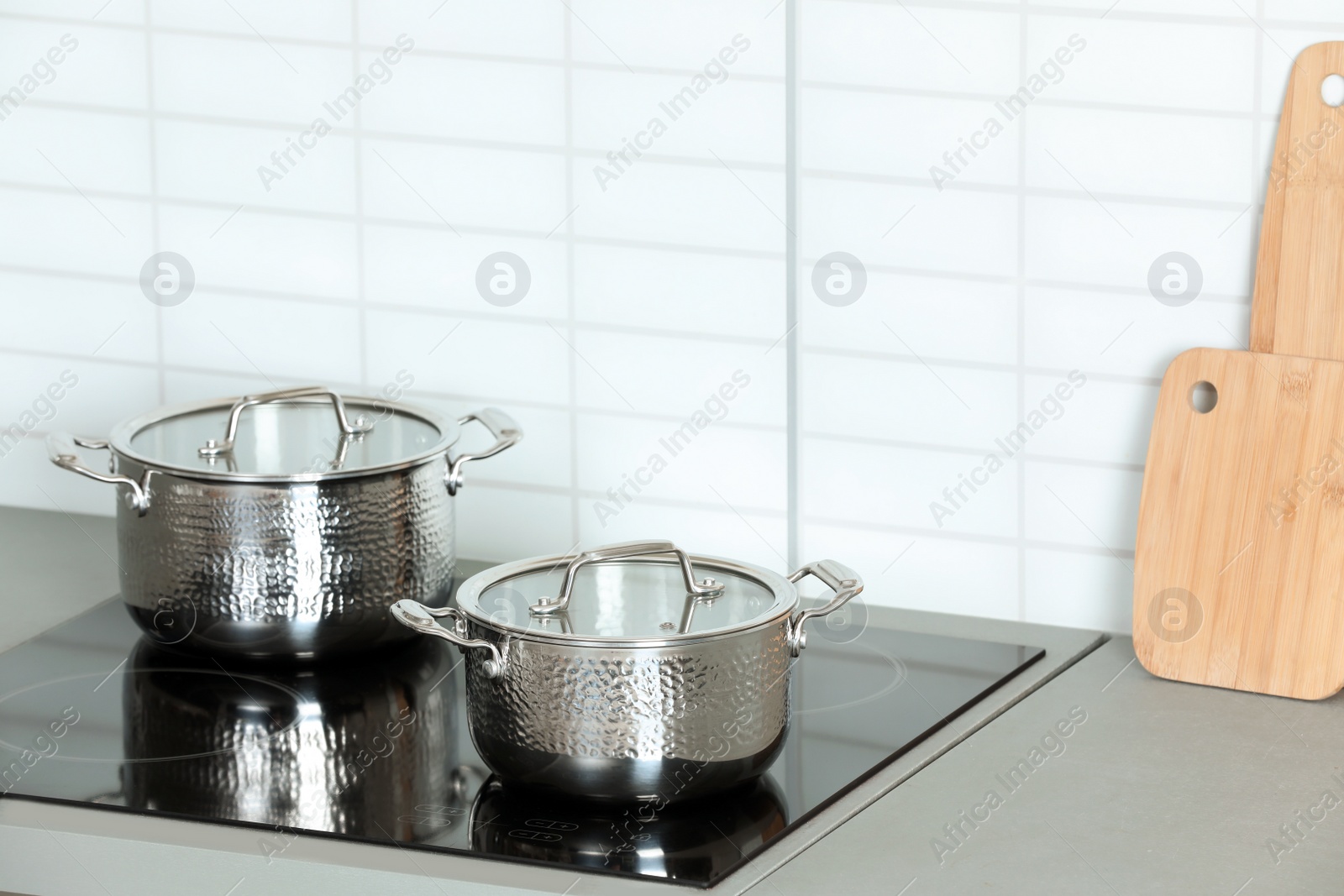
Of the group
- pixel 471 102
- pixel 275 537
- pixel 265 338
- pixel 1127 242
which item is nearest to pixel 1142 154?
pixel 1127 242

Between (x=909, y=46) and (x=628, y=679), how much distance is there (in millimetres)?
560

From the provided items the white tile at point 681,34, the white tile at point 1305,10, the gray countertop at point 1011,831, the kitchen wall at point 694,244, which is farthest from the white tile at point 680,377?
the white tile at point 1305,10

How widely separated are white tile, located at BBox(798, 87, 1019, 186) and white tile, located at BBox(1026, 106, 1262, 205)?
0.03m

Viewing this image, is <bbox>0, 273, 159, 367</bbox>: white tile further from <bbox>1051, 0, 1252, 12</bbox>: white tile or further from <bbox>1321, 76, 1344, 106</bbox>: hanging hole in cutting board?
<bbox>1321, 76, 1344, 106</bbox>: hanging hole in cutting board

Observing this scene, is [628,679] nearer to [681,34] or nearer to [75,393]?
[681,34]

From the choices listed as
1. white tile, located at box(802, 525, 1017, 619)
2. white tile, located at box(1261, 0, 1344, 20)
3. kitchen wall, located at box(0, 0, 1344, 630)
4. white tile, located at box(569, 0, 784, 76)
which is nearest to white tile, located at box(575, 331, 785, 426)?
kitchen wall, located at box(0, 0, 1344, 630)

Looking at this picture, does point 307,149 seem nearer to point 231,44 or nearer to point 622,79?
point 231,44

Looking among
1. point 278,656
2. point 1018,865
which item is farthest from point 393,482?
point 1018,865

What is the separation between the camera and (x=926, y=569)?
4.26ft

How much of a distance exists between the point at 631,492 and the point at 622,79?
33 centimetres

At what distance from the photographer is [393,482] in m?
1.14

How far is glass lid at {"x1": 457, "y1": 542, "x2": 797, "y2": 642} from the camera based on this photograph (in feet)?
3.12

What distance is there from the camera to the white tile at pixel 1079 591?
4.07 feet

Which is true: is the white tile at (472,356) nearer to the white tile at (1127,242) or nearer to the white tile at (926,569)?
the white tile at (926,569)
